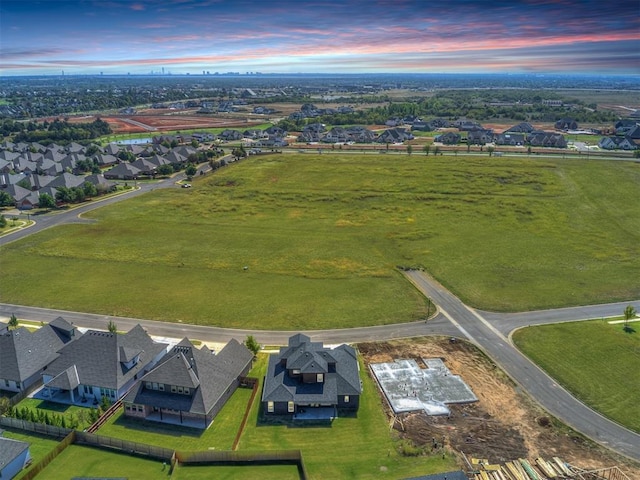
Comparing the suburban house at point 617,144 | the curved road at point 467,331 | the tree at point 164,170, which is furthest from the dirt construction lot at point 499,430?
the suburban house at point 617,144

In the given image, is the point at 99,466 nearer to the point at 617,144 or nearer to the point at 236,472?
the point at 236,472

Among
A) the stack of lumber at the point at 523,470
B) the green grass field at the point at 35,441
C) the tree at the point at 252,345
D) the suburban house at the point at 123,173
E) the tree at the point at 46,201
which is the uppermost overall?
the suburban house at the point at 123,173

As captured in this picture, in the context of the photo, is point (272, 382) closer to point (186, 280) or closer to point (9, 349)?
point (9, 349)

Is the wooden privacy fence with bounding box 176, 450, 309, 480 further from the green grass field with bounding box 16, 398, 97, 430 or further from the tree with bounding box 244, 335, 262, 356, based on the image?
the tree with bounding box 244, 335, 262, 356

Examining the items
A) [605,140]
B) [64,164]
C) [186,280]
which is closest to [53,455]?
[186,280]

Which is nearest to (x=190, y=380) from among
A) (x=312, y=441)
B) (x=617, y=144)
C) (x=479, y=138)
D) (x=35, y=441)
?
(x=312, y=441)

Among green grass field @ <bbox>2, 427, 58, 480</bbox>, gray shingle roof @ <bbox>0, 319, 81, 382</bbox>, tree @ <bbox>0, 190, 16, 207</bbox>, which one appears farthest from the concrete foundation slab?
tree @ <bbox>0, 190, 16, 207</bbox>

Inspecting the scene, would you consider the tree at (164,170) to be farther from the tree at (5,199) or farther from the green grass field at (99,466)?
the green grass field at (99,466)
